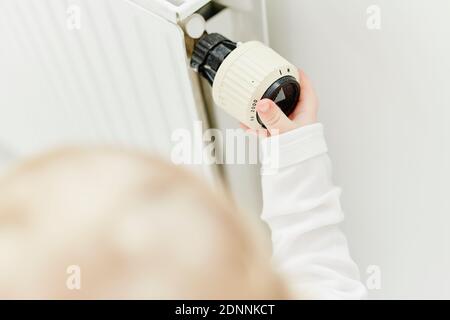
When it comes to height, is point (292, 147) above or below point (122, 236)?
above

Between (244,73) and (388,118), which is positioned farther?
(388,118)

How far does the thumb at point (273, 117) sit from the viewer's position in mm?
537

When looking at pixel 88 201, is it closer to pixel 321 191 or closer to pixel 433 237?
pixel 321 191

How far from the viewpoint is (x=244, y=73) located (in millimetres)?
540

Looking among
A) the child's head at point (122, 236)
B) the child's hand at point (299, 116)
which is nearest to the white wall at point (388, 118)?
the child's hand at point (299, 116)

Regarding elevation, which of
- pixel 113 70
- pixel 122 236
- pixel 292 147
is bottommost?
pixel 122 236

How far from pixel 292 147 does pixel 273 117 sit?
4 centimetres

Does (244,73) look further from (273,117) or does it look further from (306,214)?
(306,214)

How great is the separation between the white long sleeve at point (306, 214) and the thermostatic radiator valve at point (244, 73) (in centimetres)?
4

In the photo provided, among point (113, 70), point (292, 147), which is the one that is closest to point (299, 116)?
point (292, 147)

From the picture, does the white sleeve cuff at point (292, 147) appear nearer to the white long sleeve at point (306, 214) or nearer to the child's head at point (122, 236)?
the white long sleeve at point (306, 214)

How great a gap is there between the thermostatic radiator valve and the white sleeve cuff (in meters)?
0.03

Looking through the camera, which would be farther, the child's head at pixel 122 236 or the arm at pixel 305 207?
the arm at pixel 305 207
